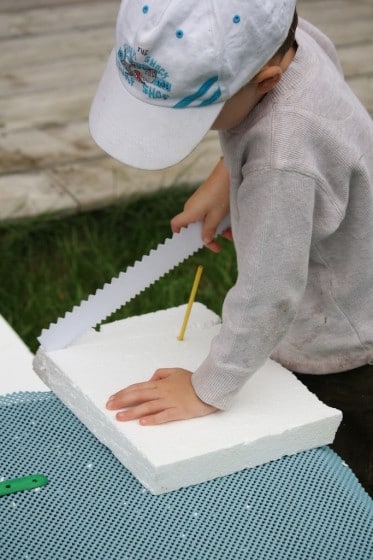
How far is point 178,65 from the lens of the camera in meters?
1.30

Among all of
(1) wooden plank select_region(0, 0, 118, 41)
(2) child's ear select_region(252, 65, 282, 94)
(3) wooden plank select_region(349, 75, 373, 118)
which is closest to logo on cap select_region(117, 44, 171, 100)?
(2) child's ear select_region(252, 65, 282, 94)

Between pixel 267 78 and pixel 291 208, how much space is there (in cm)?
16

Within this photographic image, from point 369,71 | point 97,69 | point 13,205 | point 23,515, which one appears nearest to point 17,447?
point 23,515

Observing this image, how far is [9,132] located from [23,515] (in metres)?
1.81

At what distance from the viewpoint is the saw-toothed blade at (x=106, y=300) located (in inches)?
65.8

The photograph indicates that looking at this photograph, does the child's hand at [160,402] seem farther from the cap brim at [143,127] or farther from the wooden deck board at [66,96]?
the wooden deck board at [66,96]

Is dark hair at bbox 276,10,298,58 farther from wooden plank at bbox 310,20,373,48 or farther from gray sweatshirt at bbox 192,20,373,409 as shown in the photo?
wooden plank at bbox 310,20,373,48

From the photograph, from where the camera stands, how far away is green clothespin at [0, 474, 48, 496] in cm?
146

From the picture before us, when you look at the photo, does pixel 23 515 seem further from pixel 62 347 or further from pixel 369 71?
pixel 369 71

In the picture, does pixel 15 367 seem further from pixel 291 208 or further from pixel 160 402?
pixel 291 208

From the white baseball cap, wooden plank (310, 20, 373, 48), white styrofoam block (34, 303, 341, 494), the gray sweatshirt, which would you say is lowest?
wooden plank (310, 20, 373, 48)

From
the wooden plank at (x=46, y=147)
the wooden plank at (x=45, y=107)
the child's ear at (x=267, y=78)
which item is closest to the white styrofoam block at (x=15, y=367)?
the child's ear at (x=267, y=78)

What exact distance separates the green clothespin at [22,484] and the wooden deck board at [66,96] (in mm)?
1355

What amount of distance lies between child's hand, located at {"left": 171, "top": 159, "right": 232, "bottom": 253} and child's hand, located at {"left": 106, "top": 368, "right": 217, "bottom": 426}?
0.28 m
